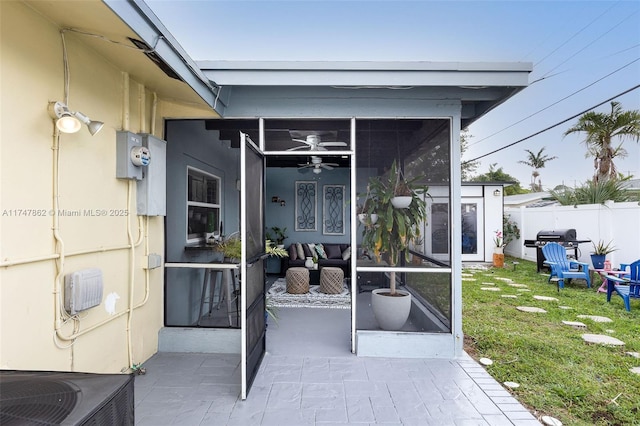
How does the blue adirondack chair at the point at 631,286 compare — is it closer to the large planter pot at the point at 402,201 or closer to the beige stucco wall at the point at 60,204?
the large planter pot at the point at 402,201

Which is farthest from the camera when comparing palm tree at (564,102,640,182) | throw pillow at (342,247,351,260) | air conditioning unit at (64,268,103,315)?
palm tree at (564,102,640,182)

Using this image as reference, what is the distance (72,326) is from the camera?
2.34m

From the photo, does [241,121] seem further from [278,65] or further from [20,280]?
[20,280]

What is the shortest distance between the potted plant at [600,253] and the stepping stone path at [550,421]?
6.90m

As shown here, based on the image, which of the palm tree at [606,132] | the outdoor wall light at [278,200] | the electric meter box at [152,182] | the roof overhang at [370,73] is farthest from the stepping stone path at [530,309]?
the palm tree at [606,132]

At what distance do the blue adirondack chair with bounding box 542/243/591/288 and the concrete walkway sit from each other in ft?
15.2

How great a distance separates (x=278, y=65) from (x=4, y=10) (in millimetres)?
1860

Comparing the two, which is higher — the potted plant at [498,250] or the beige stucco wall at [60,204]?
the beige stucco wall at [60,204]

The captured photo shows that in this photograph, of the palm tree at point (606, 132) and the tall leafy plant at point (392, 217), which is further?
the palm tree at point (606, 132)

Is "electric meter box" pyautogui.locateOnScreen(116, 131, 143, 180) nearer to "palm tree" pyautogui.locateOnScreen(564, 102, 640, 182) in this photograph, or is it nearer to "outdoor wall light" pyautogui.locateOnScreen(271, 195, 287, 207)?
"outdoor wall light" pyautogui.locateOnScreen(271, 195, 287, 207)

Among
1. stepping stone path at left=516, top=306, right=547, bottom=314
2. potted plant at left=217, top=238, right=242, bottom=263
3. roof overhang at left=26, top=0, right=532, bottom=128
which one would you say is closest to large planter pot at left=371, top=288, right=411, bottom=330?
potted plant at left=217, top=238, right=242, bottom=263

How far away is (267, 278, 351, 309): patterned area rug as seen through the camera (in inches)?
218

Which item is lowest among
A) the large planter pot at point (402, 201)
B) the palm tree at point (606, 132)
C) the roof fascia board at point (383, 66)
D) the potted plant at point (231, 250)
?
the potted plant at point (231, 250)

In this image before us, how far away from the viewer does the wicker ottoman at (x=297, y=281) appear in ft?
20.7
